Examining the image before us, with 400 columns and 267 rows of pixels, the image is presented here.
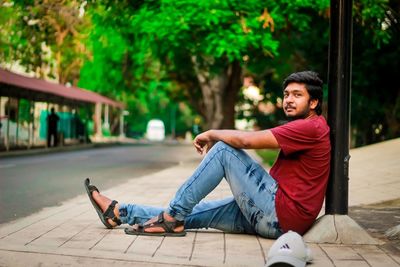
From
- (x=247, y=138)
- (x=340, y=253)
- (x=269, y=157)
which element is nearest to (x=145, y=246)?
(x=247, y=138)

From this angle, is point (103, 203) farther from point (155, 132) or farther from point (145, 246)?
point (155, 132)

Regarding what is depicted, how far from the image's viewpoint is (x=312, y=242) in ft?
15.2

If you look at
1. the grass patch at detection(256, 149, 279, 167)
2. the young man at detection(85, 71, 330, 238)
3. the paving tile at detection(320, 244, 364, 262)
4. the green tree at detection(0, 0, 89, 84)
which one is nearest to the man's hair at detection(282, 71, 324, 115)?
the young man at detection(85, 71, 330, 238)

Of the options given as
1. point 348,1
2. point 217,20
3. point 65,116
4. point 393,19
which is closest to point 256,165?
point 348,1

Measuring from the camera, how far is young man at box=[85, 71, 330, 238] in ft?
14.1

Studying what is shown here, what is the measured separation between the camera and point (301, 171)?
4367 millimetres

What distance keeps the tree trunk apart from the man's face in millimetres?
16133

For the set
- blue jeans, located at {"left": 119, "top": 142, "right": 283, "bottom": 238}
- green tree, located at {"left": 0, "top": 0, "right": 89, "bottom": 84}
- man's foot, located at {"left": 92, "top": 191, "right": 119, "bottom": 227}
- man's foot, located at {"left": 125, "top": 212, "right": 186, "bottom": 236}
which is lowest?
man's foot, located at {"left": 125, "top": 212, "right": 186, "bottom": 236}

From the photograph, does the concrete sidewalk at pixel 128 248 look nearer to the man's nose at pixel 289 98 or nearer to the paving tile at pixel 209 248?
the paving tile at pixel 209 248

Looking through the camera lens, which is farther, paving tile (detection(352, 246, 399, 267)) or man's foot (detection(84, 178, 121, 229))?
man's foot (detection(84, 178, 121, 229))

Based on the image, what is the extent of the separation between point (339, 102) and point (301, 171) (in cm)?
77

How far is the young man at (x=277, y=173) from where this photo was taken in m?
4.31

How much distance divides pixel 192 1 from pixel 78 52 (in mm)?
20580

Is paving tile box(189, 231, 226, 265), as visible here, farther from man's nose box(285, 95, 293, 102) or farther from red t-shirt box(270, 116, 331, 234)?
man's nose box(285, 95, 293, 102)
